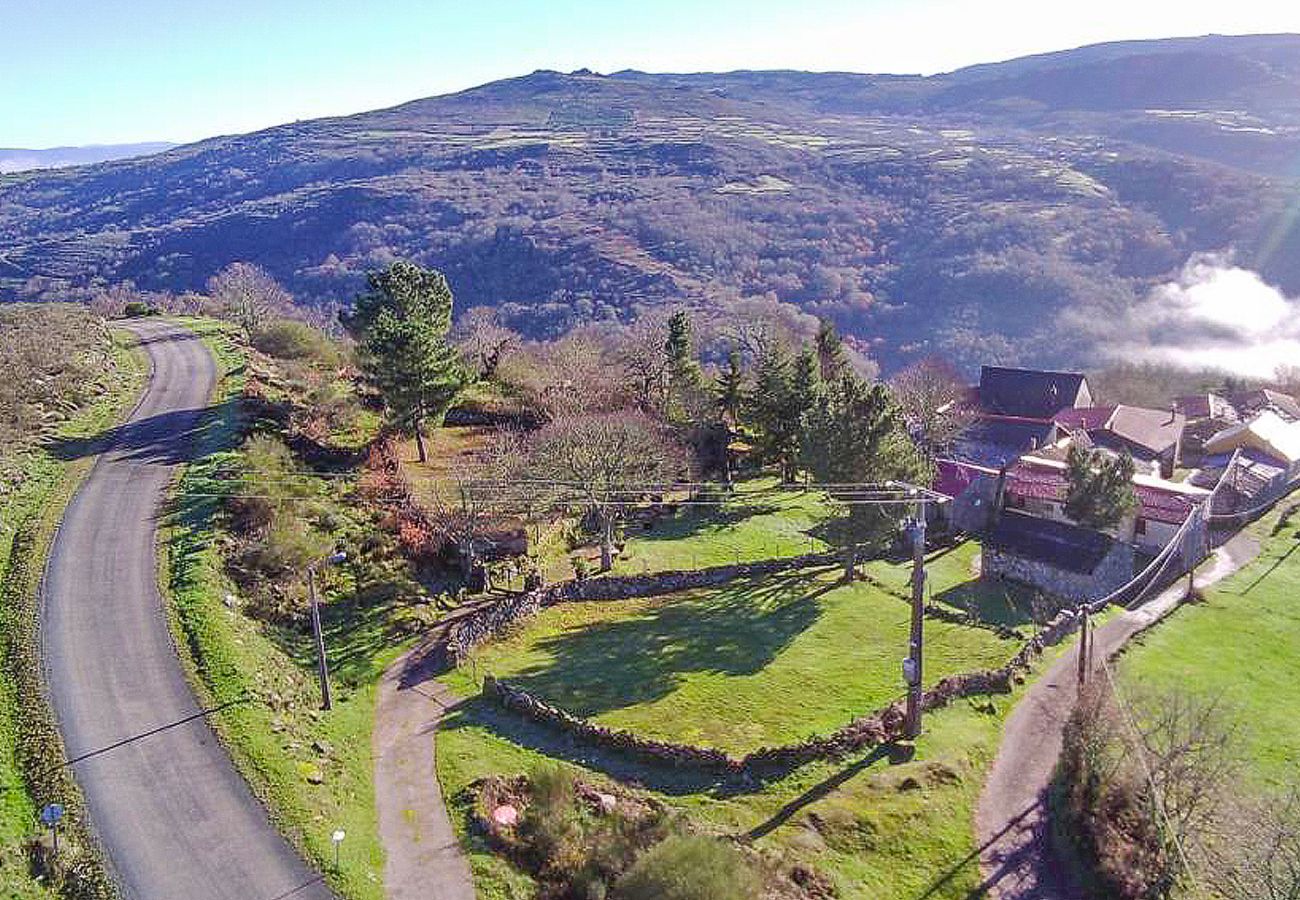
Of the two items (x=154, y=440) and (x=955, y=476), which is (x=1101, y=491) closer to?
(x=955, y=476)

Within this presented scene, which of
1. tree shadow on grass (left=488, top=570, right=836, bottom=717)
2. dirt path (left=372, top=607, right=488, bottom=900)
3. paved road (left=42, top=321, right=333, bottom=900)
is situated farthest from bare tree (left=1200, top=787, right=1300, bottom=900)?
paved road (left=42, top=321, right=333, bottom=900)

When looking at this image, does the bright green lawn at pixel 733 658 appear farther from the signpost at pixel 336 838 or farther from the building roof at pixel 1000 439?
the building roof at pixel 1000 439

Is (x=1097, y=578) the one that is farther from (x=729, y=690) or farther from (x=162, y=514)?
(x=162, y=514)

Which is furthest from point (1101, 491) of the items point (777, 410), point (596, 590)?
point (596, 590)

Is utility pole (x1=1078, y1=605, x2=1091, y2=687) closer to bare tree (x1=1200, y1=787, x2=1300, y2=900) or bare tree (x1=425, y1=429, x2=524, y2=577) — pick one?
bare tree (x1=1200, y1=787, x2=1300, y2=900)

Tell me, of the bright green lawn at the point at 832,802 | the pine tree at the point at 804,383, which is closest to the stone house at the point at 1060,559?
the pine tree at the point at 804,383
